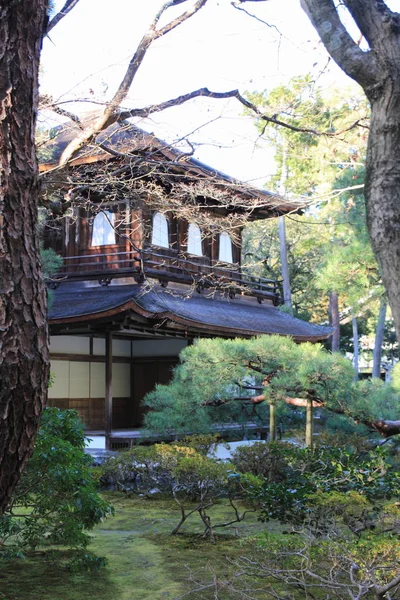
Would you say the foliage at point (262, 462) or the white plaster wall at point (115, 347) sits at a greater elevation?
the white plaster wall at point (115, 347)

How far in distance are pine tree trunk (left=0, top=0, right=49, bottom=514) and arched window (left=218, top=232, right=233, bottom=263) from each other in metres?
14.3

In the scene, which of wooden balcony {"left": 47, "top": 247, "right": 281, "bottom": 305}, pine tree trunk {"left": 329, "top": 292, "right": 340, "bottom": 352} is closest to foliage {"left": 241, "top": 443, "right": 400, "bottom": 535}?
wooden balcony {"left": 47, "top": 247, "right": 281, "bottom": 305}

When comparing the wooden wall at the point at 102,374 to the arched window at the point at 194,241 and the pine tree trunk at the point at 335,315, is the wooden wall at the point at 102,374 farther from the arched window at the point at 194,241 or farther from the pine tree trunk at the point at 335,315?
the pine tree trunk at the point at 335,315

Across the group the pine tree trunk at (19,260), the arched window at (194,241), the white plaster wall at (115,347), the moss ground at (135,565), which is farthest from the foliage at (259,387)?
the pine tree trunk at (19,260)

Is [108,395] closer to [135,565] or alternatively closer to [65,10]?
[135,565]

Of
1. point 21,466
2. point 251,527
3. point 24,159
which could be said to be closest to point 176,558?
point 251,527

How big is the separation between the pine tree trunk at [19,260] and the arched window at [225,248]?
1434 centimetres

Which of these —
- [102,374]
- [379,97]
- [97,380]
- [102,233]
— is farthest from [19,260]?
[102,374]

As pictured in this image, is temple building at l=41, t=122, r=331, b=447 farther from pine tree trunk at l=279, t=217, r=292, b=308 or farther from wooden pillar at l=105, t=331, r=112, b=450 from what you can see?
pine tree trunk at l=279, t=217, r=292, b=308

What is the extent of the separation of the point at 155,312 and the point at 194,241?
159 inches

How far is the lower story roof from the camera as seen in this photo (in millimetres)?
11984

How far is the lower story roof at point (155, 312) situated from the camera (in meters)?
12.0

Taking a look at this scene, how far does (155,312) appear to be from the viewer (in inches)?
469

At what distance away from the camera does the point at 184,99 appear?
621 cm
